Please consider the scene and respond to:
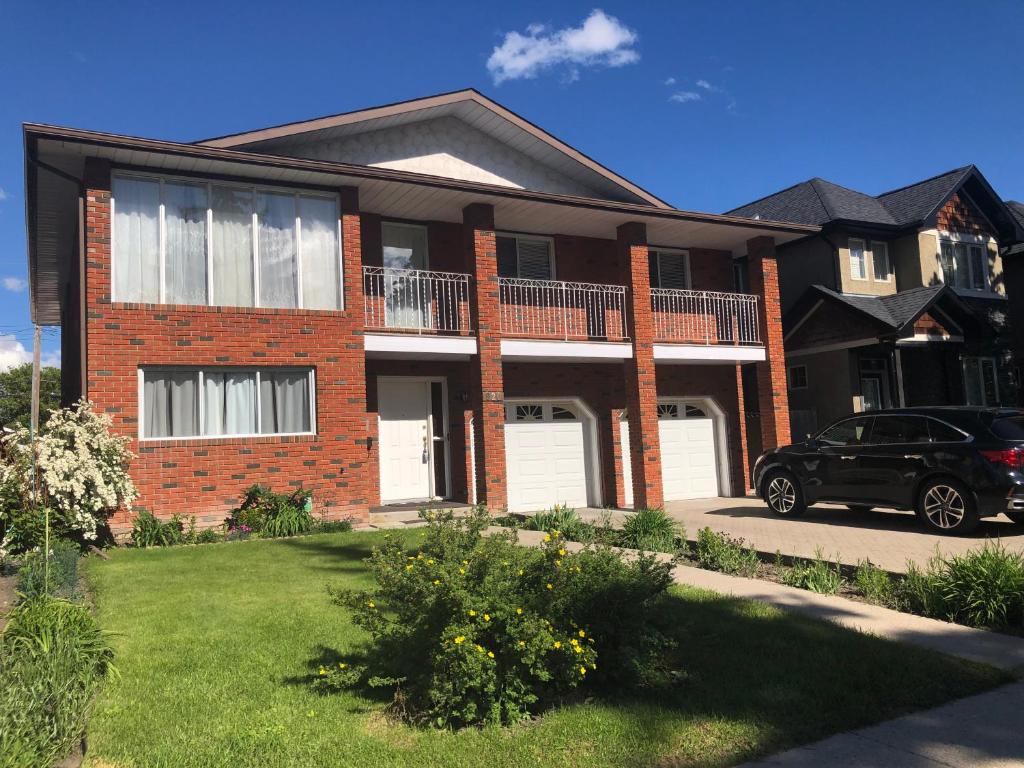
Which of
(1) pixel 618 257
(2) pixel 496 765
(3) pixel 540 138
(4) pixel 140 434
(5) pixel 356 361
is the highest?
(3) pixel 540 138

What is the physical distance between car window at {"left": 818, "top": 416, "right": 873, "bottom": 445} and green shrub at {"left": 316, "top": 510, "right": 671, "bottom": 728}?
25.7 ft

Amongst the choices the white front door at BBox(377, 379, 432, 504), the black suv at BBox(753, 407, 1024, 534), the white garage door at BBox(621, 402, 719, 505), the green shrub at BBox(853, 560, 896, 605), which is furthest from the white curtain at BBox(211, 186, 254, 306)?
the green shrub at BBox(853, 560, 896, 605)

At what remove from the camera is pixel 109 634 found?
Result: 17.5ft

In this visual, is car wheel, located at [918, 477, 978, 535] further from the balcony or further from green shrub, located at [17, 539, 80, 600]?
green shrub, located at [17, 539, 80, 600]

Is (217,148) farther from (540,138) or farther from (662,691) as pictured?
(662,691)

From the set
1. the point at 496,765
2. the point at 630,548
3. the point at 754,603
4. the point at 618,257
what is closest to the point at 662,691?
the point at 496,765

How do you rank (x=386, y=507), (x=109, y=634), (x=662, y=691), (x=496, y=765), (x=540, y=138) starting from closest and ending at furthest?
(x=496, y=765)
(x=662, y=691)
(x=109, y=634)
(x=386, y=507)
(x=540, y=138)

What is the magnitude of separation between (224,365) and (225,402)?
585 millimetres

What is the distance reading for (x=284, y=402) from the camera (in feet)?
40.8

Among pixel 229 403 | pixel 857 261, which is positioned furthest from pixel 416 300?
pixel 857 261

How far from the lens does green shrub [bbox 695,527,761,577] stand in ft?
26.4

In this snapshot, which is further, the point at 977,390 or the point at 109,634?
the point at 977,390

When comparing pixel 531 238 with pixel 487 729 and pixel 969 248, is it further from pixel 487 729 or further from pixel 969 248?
pixel 969 248

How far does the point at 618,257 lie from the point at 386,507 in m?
7.06
